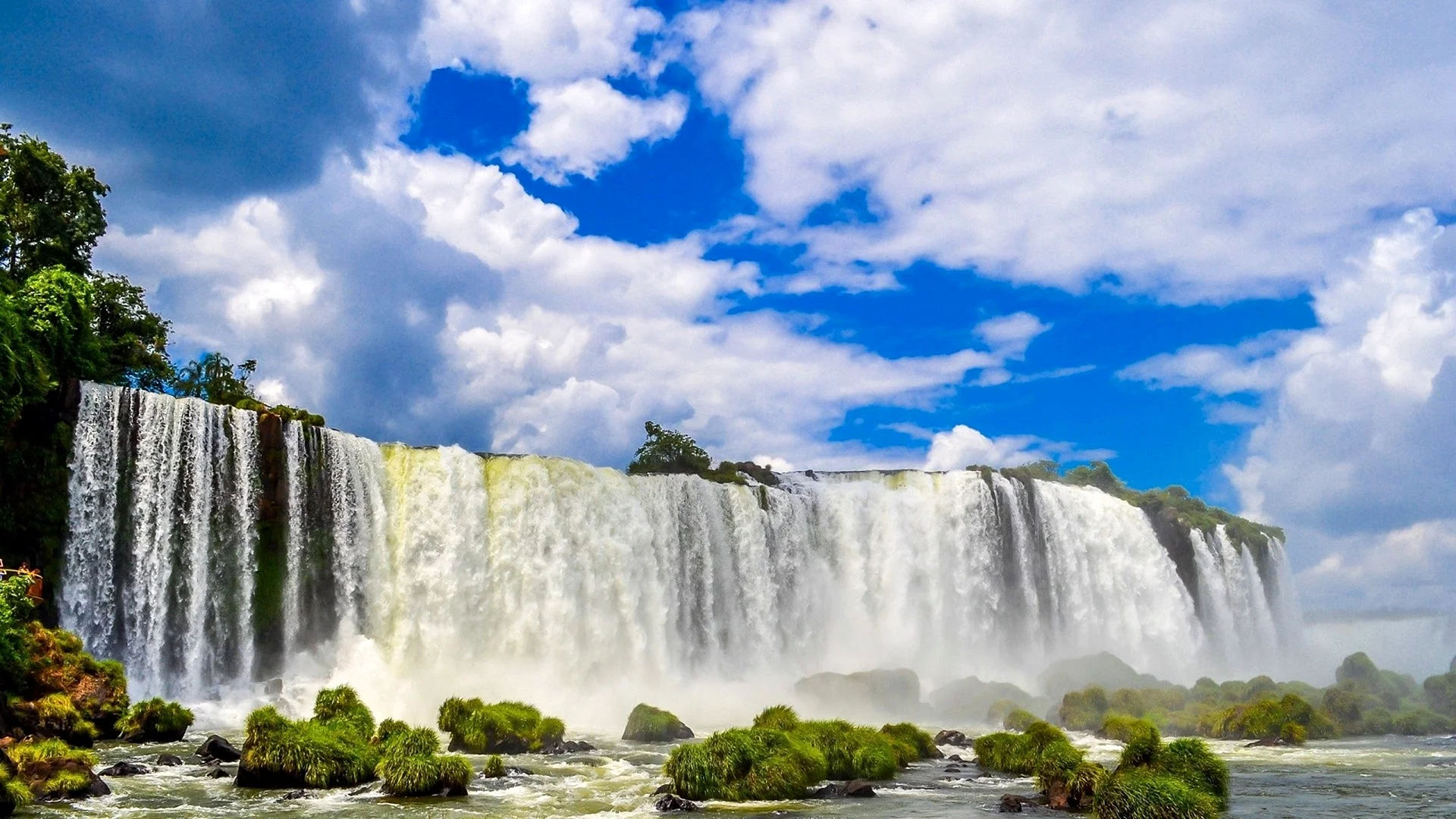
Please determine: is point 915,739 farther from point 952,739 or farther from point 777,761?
point 777,761

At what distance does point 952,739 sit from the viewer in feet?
95.1

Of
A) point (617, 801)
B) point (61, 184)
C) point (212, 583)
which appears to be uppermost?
point (61, 184)

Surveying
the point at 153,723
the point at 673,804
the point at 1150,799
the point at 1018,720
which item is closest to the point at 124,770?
the point at 153,723

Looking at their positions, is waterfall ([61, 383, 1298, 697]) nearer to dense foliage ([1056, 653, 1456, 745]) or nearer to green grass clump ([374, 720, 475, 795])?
dense foliage ([1056, 653, 1456, 745])

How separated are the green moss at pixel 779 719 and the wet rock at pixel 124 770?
11881 mm

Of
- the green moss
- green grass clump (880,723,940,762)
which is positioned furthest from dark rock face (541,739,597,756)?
green grass clump (880,723,940,762)

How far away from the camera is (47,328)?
3086 cm

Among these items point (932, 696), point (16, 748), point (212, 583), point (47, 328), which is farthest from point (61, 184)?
point (932, 696)

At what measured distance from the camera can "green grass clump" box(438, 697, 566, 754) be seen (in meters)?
24.6

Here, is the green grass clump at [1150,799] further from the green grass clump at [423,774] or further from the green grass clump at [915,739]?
the green grass clump at [423,774]

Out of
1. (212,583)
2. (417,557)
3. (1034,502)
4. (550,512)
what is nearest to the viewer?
(212,583)

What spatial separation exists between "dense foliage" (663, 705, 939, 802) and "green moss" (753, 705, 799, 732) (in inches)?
1.4

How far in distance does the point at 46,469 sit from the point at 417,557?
11.5m

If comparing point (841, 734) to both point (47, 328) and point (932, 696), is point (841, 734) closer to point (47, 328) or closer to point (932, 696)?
point (932, 696)
